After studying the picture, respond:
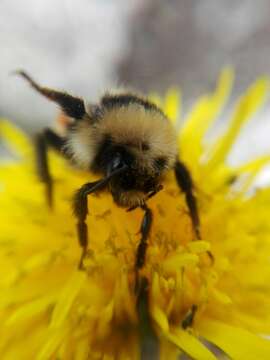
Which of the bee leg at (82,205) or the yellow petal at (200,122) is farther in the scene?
the yellow petal at (200,122)

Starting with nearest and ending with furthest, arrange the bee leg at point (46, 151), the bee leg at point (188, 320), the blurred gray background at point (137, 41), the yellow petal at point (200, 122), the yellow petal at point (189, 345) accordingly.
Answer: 1. the yellow petal at point (189, 345)
2. the bee leg at point (188, 320)
3. the bee leg at point (46, 151)
4. the yellow petal at point (200, 122)
5. the blurred gray background at point (137, 41)

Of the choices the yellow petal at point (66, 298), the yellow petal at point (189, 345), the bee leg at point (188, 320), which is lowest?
the yellow petal at point (189, 345)

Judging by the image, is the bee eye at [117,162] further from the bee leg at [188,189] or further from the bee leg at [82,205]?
the bee leg at [188,189]

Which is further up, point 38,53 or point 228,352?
point 38,53

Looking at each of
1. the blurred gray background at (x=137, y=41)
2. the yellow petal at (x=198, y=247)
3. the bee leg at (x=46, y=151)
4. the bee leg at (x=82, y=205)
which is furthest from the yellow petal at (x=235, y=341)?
the blurred gray background at (x=137, y=41)

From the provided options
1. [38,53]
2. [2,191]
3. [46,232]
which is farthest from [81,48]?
[46,232]

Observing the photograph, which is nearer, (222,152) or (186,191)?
(186,191)

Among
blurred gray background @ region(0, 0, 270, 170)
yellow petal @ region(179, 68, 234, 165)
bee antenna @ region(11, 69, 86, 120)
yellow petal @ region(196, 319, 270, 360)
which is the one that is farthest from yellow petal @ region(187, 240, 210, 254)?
blurred gray background @ region(0, 0, 270, 170)

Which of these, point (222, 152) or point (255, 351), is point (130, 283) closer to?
point (255, 351)
